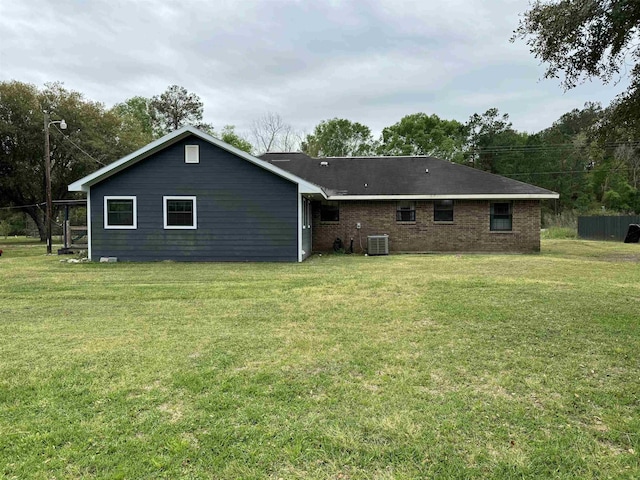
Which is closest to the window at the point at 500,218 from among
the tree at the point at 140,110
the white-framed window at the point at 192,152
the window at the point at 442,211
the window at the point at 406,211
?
the window at the point at 442,211

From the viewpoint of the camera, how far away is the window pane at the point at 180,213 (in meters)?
13.9

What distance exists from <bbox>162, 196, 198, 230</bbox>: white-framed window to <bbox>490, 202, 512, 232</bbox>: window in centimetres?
1151

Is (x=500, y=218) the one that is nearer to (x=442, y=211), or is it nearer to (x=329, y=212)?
(x=442, y=211)

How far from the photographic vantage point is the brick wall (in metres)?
17.0

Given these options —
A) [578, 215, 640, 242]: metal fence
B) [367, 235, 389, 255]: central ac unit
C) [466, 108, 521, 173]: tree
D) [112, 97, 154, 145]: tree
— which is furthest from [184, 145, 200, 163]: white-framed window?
[466, 108, 521, 173]: tree

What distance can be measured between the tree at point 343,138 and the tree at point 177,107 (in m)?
11.7

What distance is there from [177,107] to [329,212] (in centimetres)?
3075

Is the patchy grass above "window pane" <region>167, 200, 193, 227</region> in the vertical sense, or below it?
below

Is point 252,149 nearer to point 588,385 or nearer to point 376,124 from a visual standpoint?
point 376,124

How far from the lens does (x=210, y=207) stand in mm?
13820

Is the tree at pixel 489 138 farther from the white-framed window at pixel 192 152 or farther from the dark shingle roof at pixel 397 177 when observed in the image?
the white-framed window at pixel 192 152

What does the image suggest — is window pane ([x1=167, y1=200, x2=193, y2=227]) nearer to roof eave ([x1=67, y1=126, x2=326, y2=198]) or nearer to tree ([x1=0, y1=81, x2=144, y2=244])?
roof eave ([x1=67, y1=126, x2=326, y2=198])

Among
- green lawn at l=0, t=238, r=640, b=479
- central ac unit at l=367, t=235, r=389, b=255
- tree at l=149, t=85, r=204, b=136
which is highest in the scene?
tree at l=149, t=85, r=204, b=136

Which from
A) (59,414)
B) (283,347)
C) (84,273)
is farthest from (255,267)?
(59,414)
